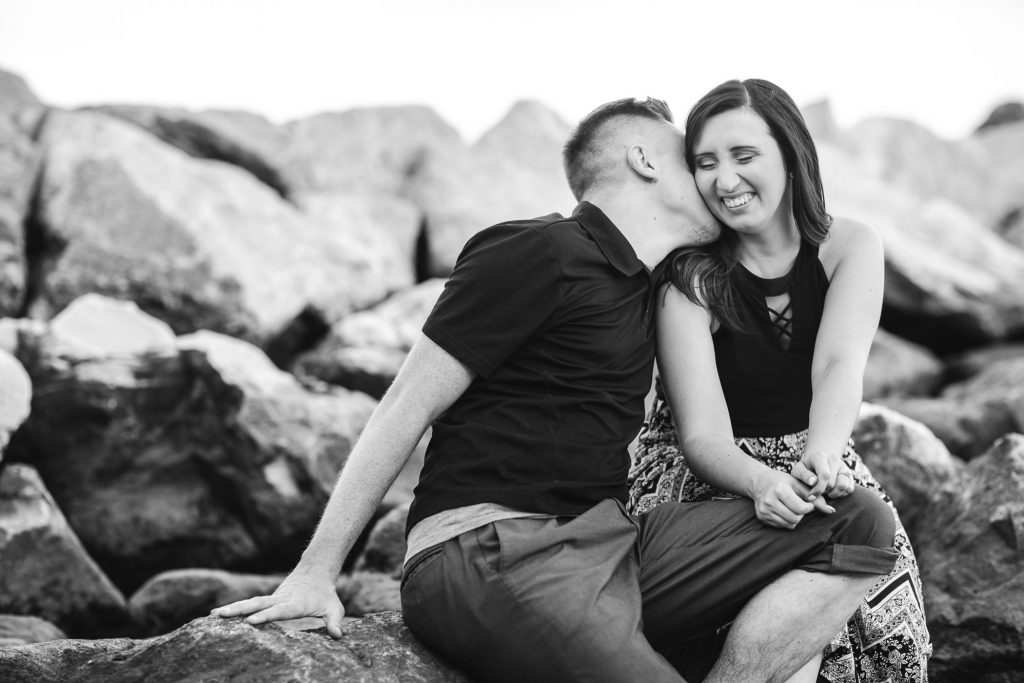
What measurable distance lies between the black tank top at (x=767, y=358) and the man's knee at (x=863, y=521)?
0.85m

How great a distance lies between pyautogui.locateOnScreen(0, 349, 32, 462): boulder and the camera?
7125mm

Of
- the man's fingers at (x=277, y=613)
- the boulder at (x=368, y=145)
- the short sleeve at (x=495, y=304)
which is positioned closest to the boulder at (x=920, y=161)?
the boulder at (x=368, y=145)

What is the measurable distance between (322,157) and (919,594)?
14339mm

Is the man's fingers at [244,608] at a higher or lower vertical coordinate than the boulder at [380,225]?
higher

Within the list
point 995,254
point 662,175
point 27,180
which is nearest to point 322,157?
point 27,180

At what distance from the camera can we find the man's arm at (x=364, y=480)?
9.78 feet

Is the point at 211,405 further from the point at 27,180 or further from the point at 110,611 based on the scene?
the point at 27,180

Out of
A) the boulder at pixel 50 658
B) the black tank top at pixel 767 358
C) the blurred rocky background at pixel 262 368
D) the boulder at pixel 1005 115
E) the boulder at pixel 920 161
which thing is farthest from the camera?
the boulder at pixel 1005 115

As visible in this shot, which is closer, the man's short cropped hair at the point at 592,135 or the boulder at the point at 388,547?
the man's short cropped hair at the point at 592,135

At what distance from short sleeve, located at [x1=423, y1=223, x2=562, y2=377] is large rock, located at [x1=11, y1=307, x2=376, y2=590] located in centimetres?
491

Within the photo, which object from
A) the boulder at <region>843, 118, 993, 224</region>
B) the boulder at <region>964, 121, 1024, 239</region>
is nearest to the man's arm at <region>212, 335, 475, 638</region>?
the boulder at <region>964, 121, 1024, 239</region>

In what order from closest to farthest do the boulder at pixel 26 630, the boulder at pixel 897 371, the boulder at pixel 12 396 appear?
the boulder at pixel 26 630 → the boulder at pixel 12 396 → the boulder at pixel 897 371

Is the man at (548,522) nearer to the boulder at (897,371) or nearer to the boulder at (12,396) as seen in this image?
the boulder at (12,396)

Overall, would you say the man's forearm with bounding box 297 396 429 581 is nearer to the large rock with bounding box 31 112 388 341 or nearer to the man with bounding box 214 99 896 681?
the man with bounding box 214 99 896 681
